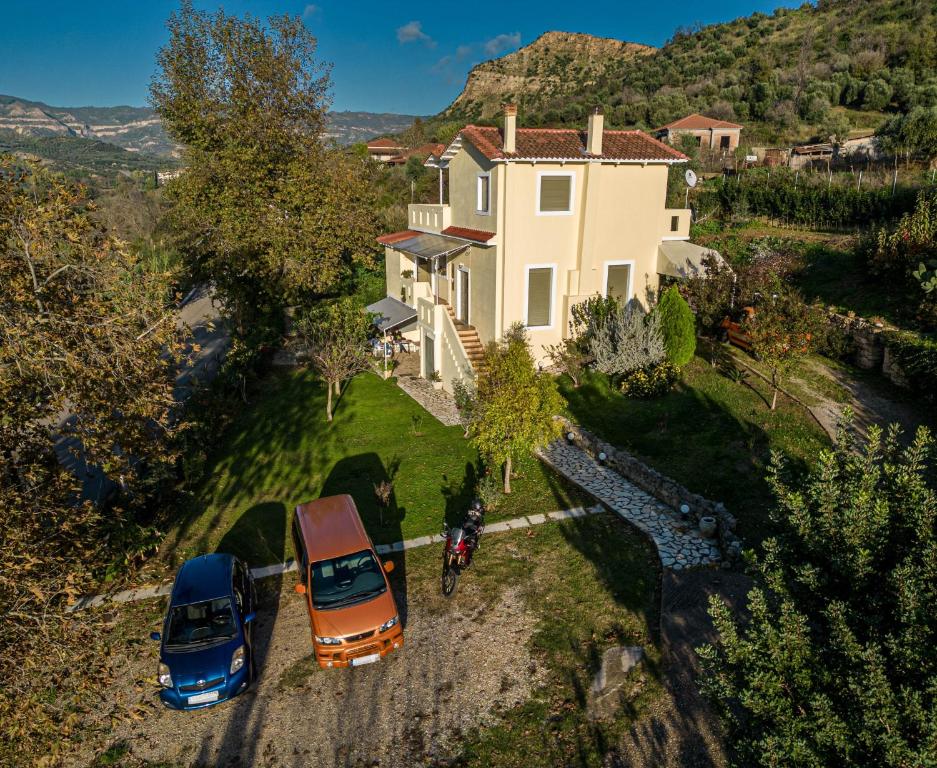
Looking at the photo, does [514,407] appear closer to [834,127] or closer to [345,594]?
[345,594]

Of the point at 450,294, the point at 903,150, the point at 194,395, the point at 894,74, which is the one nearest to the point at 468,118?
the point at 894,74

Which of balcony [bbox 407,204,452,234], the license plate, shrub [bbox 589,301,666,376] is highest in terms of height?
balcony [bbox 407,204,452,234]

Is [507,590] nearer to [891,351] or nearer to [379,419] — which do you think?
[379,419]

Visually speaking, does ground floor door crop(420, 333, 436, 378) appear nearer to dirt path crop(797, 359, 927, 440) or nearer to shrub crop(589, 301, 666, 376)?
shrub crop(589, 301, 666, 376)

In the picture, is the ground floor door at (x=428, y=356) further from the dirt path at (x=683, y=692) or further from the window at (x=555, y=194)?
the dirt path at (x=683, y=692)

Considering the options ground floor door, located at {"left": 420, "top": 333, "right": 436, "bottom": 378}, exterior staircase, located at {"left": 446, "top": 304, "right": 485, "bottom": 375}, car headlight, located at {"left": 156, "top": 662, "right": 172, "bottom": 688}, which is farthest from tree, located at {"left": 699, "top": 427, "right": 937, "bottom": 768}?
ground floor door, located at {"left": 420, "top": 333, "right": 436, "bottom": 378}

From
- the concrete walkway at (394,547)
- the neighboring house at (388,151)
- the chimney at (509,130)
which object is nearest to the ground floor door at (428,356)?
the chimney at (509,130)

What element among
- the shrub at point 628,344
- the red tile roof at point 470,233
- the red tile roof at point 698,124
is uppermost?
the red tile roof at point 698,124
